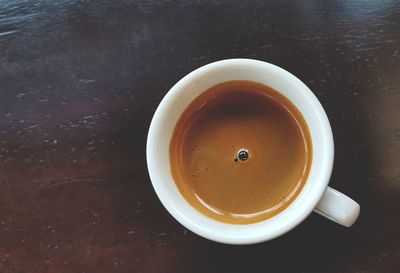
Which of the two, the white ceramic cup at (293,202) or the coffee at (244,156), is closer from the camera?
the white ceramic cup at (293,202)

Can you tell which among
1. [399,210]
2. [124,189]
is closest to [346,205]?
[399,210]

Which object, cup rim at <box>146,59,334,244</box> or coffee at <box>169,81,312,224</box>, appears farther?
coffee at <box>169,81,312,224</box>

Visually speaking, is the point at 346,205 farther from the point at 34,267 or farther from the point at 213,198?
the point at 34,267

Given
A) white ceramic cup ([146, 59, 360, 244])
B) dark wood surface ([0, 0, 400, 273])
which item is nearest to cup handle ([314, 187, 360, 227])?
white ceramic cup ([146, 59, 360, 244])

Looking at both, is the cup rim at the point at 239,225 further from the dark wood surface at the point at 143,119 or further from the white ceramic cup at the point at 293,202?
the dark wood surface at the point at 143,119

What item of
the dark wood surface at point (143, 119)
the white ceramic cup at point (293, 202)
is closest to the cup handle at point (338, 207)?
the white ceramic cup at point (293, 202)

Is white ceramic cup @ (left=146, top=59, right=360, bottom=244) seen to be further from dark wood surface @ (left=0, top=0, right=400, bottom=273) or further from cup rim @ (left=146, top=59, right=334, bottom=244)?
dark wood surface @ (left=0, top=0, right=400, bottom=273)
